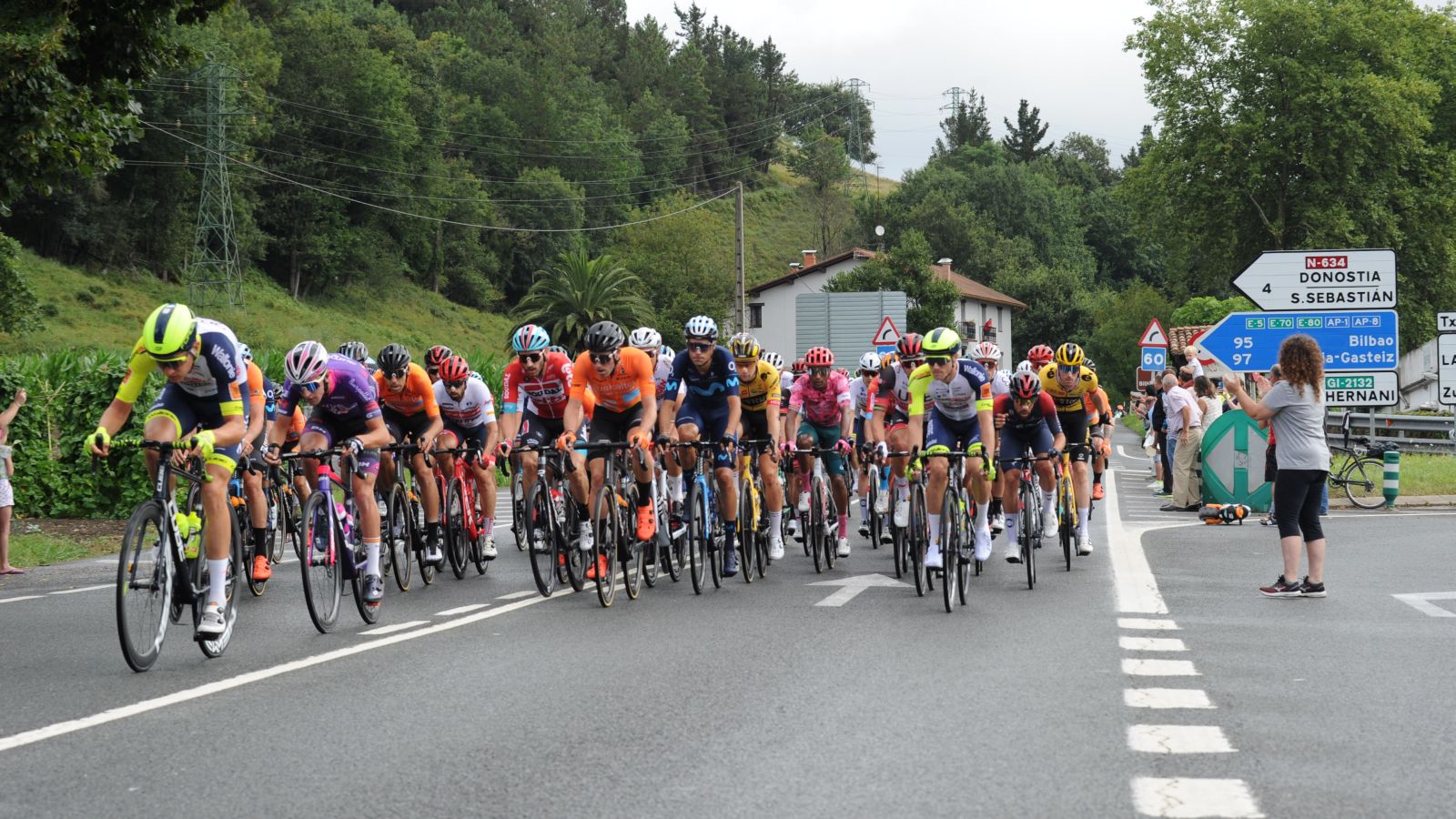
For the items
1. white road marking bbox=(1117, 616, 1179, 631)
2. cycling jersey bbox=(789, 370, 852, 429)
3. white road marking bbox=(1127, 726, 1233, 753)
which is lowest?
white road marking bbox=(1117, 616, 1179, 631)

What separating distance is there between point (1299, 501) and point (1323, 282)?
1247cm

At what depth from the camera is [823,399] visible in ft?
50.2

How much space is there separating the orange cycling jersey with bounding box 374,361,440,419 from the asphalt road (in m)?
1.60

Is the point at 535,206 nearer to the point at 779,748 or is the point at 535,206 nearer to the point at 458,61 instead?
the point at 458,61

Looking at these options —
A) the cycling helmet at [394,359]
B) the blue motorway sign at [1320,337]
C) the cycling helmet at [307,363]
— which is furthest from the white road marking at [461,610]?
the blue motorway sign at [1320,337]

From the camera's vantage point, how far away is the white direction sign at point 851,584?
1152 cm

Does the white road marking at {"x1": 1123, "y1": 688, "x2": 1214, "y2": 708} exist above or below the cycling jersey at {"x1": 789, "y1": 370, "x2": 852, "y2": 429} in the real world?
below

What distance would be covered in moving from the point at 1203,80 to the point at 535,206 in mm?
56004

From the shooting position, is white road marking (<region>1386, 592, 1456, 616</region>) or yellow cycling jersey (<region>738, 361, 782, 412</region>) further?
yellow cycling jersey (<region>738, 361, 782, 412</region>)

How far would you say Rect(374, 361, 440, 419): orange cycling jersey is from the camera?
484 inches

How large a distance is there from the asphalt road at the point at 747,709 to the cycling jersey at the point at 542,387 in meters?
2.11

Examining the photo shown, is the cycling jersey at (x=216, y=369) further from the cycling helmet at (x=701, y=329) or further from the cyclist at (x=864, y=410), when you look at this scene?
the cyclist at (x=864, y=410)

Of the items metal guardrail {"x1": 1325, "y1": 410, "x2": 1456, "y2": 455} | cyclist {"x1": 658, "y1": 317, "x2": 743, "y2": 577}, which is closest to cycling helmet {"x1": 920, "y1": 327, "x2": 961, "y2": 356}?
cyclist {"x1": 658, "y1": 317, "x2": 743, "y2": 577}

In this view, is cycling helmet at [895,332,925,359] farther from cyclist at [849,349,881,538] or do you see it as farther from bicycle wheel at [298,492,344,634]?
bicycle wheel at [298,492,344,634]
